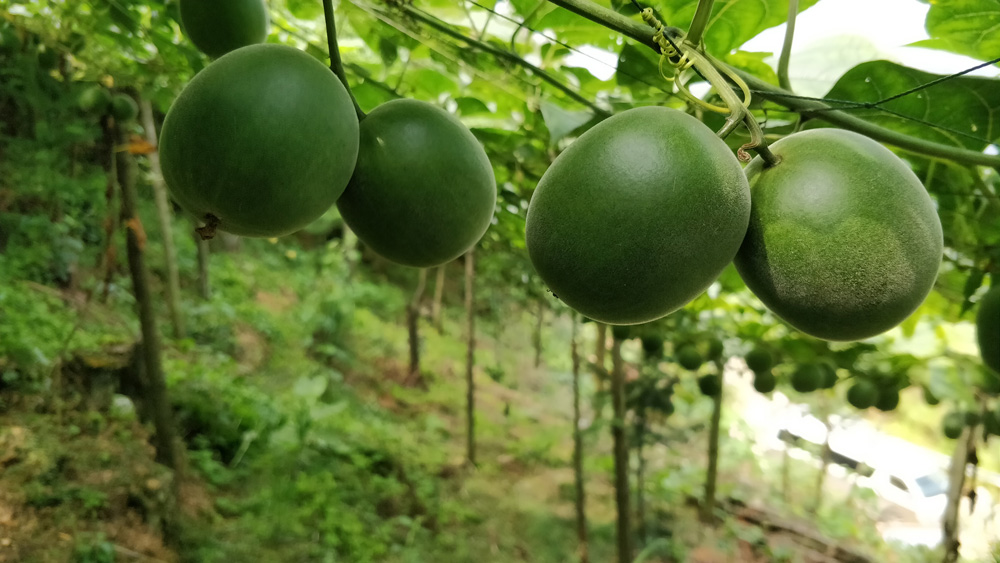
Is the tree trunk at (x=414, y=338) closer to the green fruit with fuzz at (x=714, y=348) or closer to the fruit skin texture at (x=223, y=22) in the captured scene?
the green fruit with fuzz at (x=714, y=348)

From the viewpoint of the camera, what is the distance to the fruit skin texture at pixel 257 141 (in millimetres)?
907

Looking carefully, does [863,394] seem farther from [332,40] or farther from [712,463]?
[332,40]

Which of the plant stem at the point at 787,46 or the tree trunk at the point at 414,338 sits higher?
the plant stem at the point at 787,46

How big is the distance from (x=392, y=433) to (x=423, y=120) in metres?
6.05

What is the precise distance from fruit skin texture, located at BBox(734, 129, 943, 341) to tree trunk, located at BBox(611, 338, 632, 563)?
3.31 metres

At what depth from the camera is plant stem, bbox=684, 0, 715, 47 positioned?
84cm

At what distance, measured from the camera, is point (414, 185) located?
3.63 feet

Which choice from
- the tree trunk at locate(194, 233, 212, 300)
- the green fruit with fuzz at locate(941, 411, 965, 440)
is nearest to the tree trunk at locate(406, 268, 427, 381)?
the tree trunk at locate(194, 233, 212, 300)

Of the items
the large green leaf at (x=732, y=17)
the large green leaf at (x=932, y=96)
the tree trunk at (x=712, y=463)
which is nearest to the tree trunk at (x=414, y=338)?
the tree trunk at (x=712, y=463)

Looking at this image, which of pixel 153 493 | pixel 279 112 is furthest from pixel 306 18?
pixel 153 493

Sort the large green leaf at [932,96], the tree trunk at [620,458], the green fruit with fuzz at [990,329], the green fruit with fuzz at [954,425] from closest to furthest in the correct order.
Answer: the large green leaf at [932,96] < the green fruit with fuzz at [990,329] < the green fruit with fuzz at [954,425] < the tree trunk at [620,458]

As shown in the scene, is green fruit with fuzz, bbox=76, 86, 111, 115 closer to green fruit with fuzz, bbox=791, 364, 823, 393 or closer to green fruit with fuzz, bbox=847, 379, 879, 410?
green fruit with fuzz, bbox=791, 364, 823, 393

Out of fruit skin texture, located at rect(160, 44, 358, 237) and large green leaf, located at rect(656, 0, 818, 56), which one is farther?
large green leaf, located at rect(656, 0, 818, 56)

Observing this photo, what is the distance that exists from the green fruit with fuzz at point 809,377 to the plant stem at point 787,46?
8.73 ft
